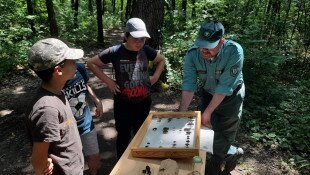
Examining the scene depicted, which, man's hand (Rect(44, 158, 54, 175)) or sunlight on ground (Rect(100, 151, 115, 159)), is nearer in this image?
man's hand (Rect(44, 158, 54, 175))

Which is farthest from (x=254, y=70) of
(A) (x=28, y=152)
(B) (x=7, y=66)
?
(B) (x=7, y=66)

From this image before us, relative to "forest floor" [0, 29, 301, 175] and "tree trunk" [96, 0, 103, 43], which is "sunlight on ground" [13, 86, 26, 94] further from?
"tree trunk" [96, 0, 103, 43]

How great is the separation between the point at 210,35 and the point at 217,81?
0.75m

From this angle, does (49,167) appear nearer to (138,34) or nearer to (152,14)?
(138,34)

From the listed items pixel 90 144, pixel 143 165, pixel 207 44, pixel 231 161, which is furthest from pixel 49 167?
pixel 231 161

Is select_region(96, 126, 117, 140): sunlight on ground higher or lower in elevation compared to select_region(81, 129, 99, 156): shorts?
lower

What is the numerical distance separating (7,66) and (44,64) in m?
7.94

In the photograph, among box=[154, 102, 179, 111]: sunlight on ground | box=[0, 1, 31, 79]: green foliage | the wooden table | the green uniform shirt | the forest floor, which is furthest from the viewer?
box=[0, 1, 31, 79]: green foliage

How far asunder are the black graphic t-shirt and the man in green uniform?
559 mm

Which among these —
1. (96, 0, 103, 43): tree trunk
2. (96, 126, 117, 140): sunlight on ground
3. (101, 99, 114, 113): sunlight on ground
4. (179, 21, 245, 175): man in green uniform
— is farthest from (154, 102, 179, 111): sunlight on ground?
(96, 0, 103, 43): tree trunk

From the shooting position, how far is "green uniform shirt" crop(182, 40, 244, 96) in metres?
3.51

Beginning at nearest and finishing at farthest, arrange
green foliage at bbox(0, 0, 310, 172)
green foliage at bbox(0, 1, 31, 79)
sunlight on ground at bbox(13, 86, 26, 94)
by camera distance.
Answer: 1. green foliage at bbox(0, 0, 310, 172)
2. sunlight on ground at bbox(13, 86, 26, 94)
3. green foliage at bbox(0, 1, 31, 79)

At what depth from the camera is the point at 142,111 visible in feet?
13.9

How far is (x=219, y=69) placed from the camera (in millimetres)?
3613
